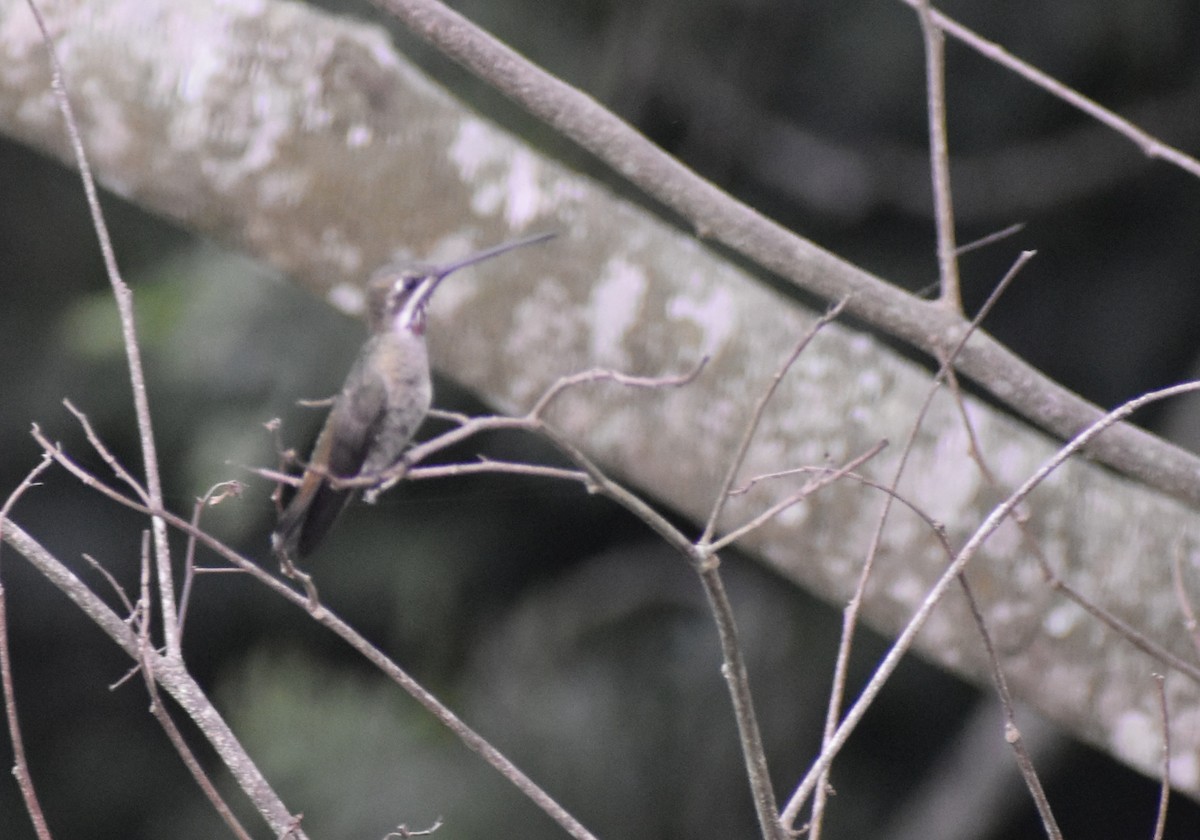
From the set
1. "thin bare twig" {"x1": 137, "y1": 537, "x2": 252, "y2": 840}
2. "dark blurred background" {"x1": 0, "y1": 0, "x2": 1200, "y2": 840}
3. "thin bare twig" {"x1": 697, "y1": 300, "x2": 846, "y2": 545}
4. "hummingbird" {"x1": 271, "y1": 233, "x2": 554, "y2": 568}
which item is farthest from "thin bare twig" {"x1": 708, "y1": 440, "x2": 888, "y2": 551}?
"dark blurred background" {"x1": 0, "y1": 0, "x2": 1200, "y2": 840}

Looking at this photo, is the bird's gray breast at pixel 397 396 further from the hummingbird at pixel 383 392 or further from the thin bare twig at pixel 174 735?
the thin bare twig at pixel 174 735

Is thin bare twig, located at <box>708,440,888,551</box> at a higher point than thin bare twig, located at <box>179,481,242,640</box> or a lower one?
higher

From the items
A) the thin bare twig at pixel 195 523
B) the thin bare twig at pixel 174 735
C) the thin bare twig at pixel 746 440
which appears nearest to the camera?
the thin bare twig at pixel 746 440

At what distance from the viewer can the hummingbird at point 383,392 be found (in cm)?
171

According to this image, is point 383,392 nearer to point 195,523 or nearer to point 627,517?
point 195,523

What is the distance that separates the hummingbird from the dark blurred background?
1.10m

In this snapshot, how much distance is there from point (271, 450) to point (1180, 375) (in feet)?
6.70

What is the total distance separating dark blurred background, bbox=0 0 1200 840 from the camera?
3080 millimetres

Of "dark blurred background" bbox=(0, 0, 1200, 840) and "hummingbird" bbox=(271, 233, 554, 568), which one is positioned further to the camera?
"dark blurred background" bbox=(0, 0, 1200, 840)

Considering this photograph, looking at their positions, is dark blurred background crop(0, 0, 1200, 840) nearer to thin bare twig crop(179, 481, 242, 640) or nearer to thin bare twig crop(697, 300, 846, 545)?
thin bare twig crop(179, 481, 242, 640)

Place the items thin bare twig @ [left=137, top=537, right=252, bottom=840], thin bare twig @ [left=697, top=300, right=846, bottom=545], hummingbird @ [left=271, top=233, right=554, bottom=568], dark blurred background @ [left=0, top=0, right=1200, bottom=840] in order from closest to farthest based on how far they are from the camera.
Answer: thin bare twig @ [left=697, top=300, right=846, bottom=545] < thin bare twig @ [left=137, top=537, right=252, bottom=840] < hummingbird @ [left=271, top=233, right=554, bottom=568] < dark blurred background @ [left=0, top=0, right=1200, bottom=840]

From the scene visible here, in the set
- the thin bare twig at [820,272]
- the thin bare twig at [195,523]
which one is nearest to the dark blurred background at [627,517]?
the thin bare twig at [820,272]

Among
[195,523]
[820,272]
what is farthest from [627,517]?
[195,523]

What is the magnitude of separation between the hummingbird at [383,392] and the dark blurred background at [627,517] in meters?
1.10
